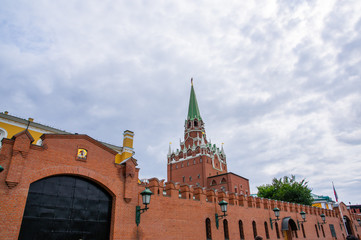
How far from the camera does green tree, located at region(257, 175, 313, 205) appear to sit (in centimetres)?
4469

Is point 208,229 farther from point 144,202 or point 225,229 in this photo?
point 144,202

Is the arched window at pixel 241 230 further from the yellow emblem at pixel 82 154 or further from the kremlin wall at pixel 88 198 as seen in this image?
the yellow emblem at pixel 82 154

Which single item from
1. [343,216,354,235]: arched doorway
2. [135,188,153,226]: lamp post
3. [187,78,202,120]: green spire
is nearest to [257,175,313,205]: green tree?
[343,216,354,235]: arched doorway

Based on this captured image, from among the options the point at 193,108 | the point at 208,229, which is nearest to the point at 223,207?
the point at 208,229

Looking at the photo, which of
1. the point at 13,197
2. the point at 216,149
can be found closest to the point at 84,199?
the point at 13,197

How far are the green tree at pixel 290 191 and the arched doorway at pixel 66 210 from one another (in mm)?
40780

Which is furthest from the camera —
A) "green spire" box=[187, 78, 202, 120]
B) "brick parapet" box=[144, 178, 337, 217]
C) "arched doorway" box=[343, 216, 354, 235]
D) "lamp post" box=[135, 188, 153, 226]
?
"green spire" box=[187, 78, 202, 120]

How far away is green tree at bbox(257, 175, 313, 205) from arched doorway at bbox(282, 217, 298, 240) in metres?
18.7

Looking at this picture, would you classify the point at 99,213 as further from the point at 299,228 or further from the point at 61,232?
the point at 299,228

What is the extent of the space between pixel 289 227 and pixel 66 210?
24545 millimetres

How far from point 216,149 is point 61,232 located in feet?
178

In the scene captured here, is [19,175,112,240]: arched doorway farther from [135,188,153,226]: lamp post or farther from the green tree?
the green tree

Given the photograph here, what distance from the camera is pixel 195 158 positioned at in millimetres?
59094

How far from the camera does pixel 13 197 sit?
9.84 metres
